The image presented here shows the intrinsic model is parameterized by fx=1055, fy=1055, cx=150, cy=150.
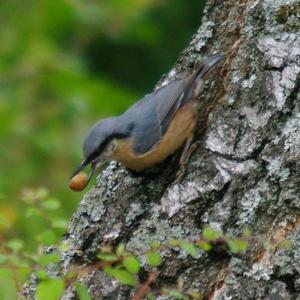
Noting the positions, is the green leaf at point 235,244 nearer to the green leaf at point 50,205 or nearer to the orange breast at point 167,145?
the green leaf at point 50,205

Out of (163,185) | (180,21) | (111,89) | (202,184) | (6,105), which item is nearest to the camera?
(202,184)

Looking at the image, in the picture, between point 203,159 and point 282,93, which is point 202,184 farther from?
point 282,93

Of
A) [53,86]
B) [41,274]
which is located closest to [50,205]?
[41,274]

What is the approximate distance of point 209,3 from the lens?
12.8ft

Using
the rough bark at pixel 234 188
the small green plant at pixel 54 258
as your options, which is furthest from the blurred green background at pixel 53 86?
the small green plant at pixel 54 258

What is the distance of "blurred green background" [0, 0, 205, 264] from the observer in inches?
234

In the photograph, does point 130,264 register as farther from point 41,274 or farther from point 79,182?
point 79,182

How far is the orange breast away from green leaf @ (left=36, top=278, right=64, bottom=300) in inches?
43.8

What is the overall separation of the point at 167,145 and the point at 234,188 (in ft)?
2.01

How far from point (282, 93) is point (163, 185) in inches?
21.9

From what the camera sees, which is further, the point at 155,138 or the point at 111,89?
the point at 111,89

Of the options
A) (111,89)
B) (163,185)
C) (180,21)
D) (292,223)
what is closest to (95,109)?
(111,89)

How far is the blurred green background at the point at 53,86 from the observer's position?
19.5ft

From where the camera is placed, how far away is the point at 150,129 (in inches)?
165
